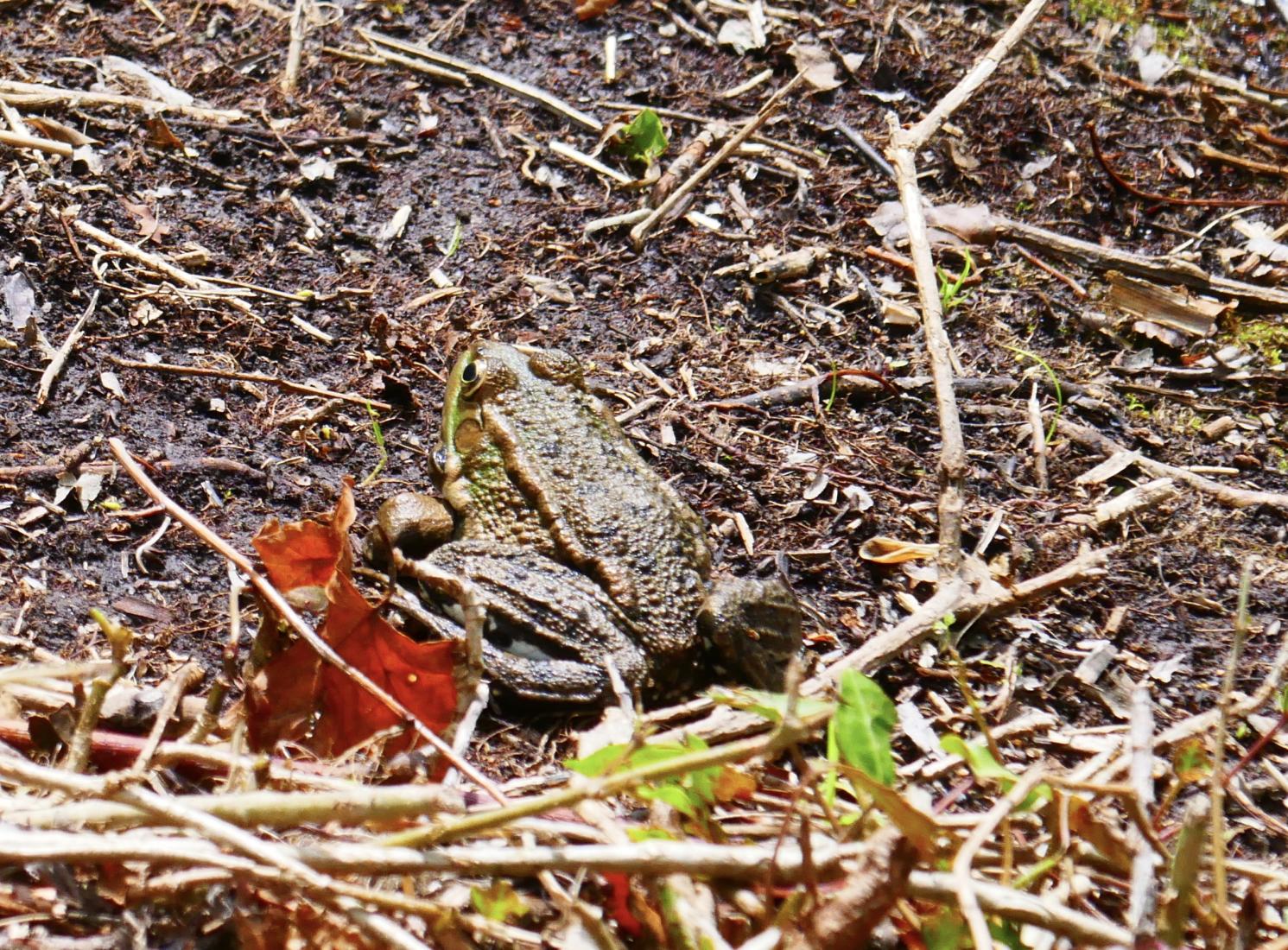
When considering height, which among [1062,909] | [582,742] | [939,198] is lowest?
[582,742]

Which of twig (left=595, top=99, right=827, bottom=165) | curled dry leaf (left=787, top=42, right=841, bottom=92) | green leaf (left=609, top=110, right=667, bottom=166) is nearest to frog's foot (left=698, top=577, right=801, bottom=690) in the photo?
green leaf (left=609, top=110, right=667, bottom=166)

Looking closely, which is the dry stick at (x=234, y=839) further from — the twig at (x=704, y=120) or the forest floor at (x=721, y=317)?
the twig at (x=704, y=120)

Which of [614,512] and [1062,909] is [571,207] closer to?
[614,512]

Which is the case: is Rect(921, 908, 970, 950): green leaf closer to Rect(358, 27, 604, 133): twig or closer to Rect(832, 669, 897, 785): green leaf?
Rect(832, 669, 897, 785): green leaf

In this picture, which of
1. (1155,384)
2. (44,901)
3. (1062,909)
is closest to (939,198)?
(1155,384)

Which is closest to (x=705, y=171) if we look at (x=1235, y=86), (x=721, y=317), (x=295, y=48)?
(x=721, y=317)

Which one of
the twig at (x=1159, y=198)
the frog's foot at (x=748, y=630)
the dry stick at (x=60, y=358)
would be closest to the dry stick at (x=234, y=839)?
the frog's foot at (x=748, y=630)
